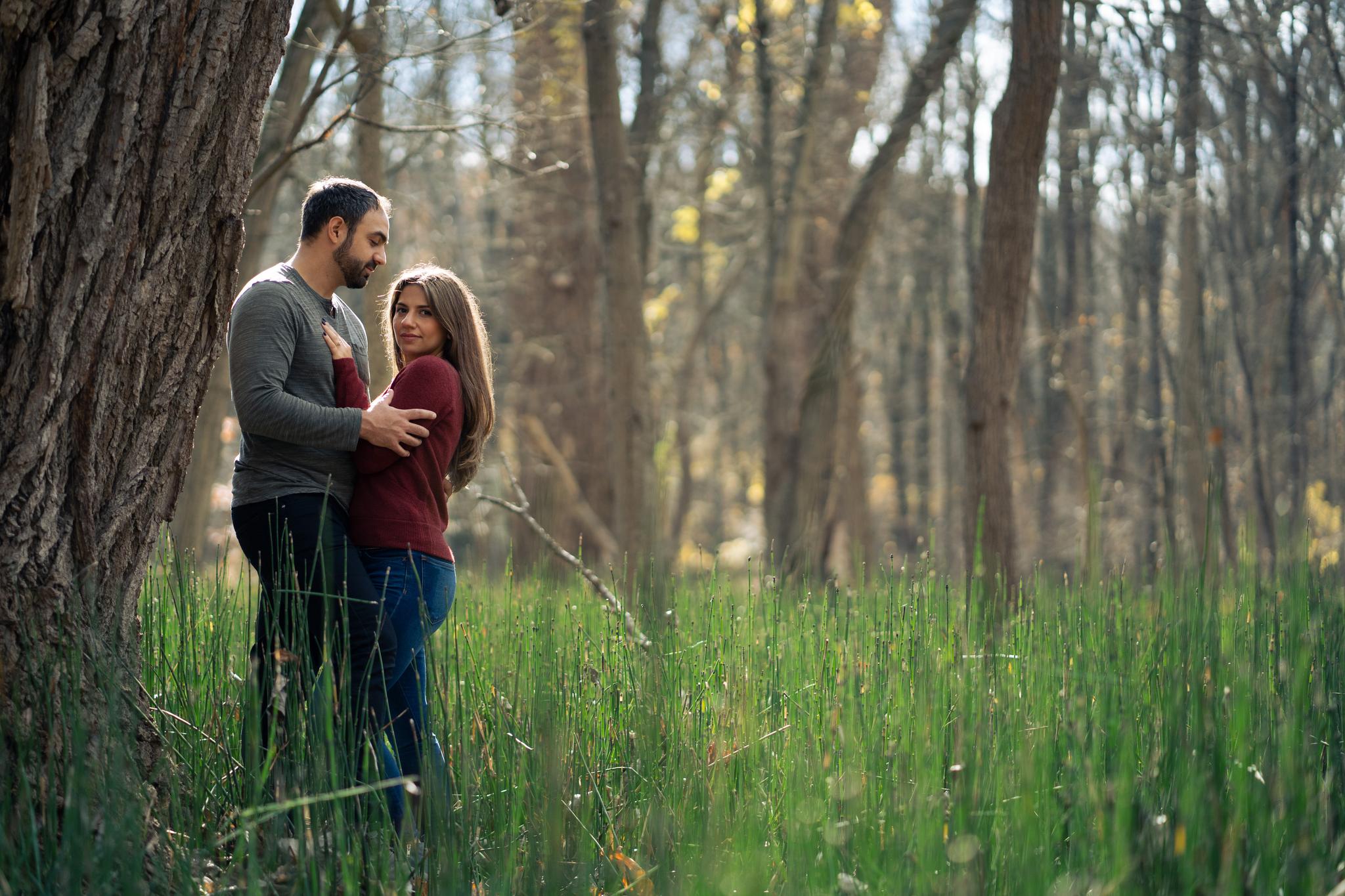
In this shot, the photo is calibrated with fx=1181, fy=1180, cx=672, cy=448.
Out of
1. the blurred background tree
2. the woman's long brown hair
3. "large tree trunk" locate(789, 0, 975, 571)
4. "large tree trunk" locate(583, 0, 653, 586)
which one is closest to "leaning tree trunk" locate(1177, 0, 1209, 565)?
the blurred background tree

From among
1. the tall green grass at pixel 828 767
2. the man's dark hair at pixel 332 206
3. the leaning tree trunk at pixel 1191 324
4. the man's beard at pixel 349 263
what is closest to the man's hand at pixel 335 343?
the man's beard at pixel 349 263

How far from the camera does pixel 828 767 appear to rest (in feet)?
8.21

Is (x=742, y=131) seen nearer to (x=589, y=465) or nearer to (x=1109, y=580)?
(x=589, y=465)

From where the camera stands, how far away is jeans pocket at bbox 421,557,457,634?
9.21 feet

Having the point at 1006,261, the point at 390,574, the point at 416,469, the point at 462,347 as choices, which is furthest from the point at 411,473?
the point at 1006,261

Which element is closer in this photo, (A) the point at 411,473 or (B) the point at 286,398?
(B) the point at 286,398

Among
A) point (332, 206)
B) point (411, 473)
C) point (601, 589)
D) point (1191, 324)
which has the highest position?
point (1191, 324)

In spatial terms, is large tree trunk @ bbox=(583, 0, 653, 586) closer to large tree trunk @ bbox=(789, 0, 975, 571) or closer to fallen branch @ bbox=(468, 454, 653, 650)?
large tree trunk @ bbox=(789, 0, 975, 571)

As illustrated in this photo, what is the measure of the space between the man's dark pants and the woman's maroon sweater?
74 mm

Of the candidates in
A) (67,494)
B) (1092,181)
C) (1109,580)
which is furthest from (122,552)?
(1092,181)

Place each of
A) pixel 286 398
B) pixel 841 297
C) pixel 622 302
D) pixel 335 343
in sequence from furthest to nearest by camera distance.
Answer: pixel 841 297 < pixel 622 302 < pixel 335 343 < pixel 286 398

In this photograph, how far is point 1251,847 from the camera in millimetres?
2090

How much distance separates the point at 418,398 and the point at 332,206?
0.53 meters

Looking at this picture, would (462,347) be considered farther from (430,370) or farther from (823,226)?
(823,226)
